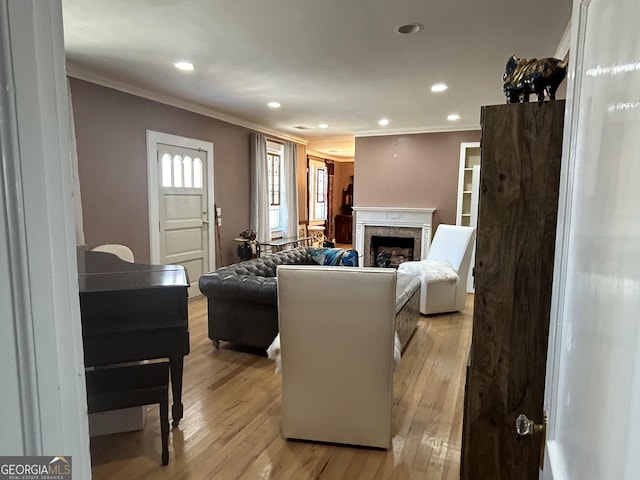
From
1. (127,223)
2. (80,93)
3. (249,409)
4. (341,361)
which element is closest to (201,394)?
(249,409)

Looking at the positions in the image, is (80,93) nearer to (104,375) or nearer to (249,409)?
(104,375)

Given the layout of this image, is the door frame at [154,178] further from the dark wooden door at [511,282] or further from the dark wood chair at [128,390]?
the dark wooden door at [511,282]

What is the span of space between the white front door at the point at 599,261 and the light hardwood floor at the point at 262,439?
4.75 feet

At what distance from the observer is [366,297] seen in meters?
1.93

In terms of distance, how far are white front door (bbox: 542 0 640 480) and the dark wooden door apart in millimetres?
659

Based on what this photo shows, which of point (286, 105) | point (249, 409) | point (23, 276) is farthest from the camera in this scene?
point (286, 105)

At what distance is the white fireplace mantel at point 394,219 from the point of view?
6.20 meters

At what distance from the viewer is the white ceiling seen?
2309 millimetres

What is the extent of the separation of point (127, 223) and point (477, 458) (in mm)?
3964

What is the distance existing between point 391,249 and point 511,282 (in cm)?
537

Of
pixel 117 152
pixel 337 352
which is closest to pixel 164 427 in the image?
pixel 337 352

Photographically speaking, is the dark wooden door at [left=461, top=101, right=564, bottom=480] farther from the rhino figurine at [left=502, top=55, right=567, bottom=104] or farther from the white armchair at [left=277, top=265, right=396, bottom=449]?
the white armchair at [left=277, top=265, right=396, bottom=449]

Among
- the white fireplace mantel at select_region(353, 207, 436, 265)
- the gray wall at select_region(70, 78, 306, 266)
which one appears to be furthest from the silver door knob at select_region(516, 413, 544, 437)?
the white fireplace mantel at select_region(353, 207, 436, 265)

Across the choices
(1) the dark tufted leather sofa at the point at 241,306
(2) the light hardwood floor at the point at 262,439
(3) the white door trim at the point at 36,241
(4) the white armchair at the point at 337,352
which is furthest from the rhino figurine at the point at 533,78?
(1) the dark tufted leather sofa at the point at 241,306
